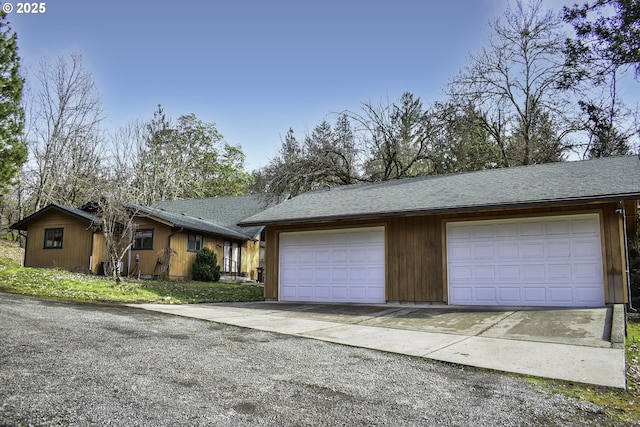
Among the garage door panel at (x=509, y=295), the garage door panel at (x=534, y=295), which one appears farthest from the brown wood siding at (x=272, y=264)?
the garage door panel at (x=534, y=295)

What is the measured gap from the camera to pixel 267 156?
2250 centimetres

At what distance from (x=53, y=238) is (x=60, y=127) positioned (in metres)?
12.6

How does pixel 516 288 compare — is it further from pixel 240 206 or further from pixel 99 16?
pixel 240 206

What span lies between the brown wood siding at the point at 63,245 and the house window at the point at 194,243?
14.1 ft

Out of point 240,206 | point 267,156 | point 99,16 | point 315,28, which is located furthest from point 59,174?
point 315,28

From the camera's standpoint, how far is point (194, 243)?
21.2m

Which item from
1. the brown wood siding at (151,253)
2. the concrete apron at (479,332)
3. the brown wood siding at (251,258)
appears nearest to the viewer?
the concrete apron at (479,332)

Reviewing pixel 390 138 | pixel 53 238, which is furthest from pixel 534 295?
pixel 53 238

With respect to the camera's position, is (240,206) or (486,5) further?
(240,206)

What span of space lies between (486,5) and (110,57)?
17051 mm

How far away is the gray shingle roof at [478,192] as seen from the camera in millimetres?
9453

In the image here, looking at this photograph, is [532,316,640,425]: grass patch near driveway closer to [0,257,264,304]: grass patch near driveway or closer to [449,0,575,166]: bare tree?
[0,257,264,304]: grass patch near driveway

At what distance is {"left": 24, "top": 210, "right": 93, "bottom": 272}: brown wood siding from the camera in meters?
19.9

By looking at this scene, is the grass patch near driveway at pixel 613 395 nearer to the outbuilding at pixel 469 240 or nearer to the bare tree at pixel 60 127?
the outbuilding at pixel 469 240
